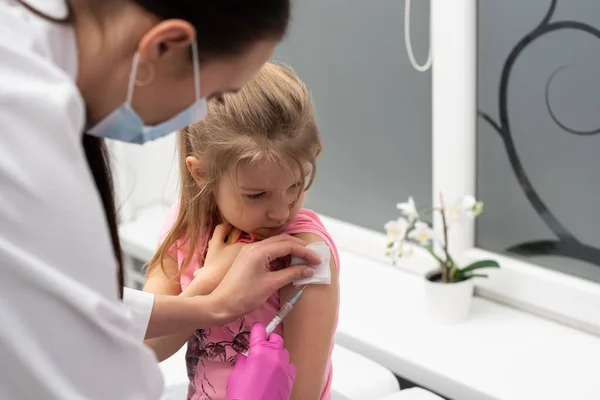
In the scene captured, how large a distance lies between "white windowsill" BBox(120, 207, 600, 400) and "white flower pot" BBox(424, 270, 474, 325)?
23 millimetres

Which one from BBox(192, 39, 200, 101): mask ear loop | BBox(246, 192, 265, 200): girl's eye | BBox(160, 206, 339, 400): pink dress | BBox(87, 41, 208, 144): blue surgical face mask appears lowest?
BBox(160, 206, 339, 400): pink dress

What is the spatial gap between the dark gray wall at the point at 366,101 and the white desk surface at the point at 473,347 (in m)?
0.27

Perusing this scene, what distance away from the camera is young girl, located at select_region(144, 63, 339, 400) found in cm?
120

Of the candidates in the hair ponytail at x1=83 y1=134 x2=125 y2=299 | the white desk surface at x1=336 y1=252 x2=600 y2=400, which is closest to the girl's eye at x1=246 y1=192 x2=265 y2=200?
the hair ponytail at x1=83 y1=134 x2=125 y2=299

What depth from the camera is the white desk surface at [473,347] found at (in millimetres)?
1542

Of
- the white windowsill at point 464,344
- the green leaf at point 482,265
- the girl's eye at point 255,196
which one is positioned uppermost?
the girl's eye at point 255,196

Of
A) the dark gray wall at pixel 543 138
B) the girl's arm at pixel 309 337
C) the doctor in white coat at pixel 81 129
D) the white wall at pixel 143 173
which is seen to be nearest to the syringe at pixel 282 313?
the girl's arm at pixel 309 337

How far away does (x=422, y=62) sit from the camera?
1.86 meters

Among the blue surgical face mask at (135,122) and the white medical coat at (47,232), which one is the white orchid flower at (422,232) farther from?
the white medical coat at (47,232)

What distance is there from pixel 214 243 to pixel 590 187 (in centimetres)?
79

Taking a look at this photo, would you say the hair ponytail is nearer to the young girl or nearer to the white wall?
the young girl

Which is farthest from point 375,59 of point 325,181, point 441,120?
point 325,181

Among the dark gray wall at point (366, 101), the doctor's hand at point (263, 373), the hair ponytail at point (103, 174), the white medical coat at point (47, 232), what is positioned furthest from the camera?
the dark gray wall at point (366, 101)

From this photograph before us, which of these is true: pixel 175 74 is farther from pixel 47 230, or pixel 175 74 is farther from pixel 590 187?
pixel 590 187
